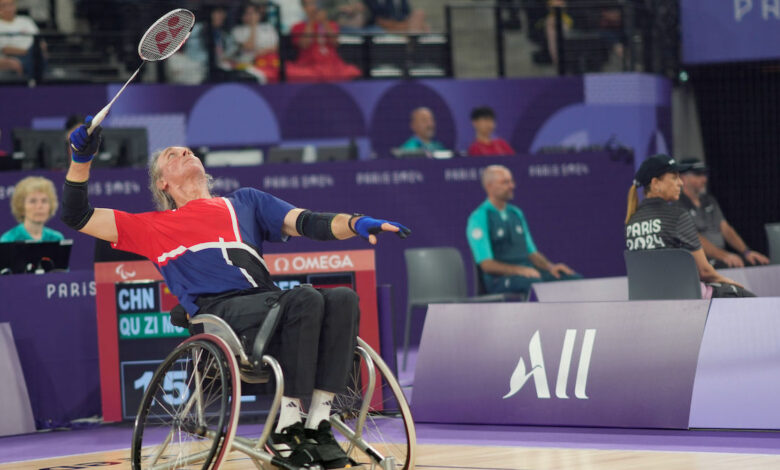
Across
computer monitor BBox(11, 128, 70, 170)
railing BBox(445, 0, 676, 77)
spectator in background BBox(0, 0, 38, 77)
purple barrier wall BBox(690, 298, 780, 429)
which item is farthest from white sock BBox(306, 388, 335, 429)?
railing BBox(445, 0, 676, 77)

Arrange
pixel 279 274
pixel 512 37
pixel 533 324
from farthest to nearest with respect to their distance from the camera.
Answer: pixel 512 37
pixel 279 274
pixel 533 324

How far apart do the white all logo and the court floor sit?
19 centimetres

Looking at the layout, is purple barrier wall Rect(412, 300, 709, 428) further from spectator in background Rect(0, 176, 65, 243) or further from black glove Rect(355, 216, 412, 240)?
spectator in background Rect(0, 176, 65, 243)

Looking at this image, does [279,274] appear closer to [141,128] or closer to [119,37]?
[141,128]

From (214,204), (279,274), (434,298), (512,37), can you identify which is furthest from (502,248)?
(214,204)

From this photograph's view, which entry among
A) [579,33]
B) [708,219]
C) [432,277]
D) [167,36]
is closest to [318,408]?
[167,36]

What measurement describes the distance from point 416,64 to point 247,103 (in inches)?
66.2

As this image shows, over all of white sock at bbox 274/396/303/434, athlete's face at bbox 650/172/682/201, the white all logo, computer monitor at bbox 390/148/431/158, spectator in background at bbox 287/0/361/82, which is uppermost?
spectator in background at bbox 287/0/361/82

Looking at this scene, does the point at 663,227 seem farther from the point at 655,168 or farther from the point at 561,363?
the point at 561,363

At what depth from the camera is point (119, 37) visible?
11.6 meters

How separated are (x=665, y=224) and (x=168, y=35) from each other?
3.24 metres

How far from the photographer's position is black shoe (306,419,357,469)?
4.43 m

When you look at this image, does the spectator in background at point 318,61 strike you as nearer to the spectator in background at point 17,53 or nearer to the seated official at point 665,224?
the spectator in background at point 17,53

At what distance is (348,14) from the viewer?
13016 mm
